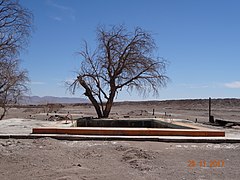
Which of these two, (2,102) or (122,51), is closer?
(2,102)

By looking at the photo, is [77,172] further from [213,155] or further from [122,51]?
[122,51]

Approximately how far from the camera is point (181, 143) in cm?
1014

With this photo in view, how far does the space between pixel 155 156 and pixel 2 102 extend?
528 inches

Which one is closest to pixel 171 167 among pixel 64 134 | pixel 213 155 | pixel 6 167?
pixel 213 155

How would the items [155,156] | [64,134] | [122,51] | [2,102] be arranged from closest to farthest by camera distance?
[155,156] < [64,134] < [2,102] < [122,51]

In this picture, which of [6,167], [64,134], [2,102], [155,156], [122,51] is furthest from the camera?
[122,51]

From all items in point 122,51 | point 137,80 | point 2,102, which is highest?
point 122,51

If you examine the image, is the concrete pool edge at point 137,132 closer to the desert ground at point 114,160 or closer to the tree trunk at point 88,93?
the desert ground at point 114,160
